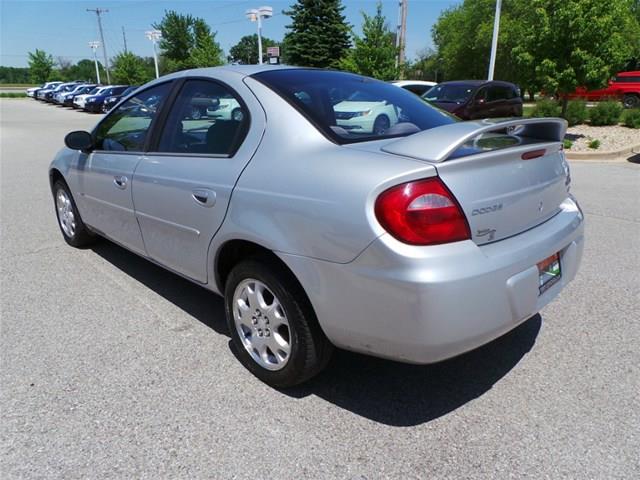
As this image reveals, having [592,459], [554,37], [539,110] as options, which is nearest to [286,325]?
[592,459]

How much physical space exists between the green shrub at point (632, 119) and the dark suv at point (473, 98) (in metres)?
3.85

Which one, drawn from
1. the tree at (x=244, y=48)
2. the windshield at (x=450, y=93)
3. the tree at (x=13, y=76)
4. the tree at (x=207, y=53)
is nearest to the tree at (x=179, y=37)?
the tree at (x=207, y=53)

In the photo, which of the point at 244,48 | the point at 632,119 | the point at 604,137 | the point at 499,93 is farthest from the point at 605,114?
the point at 244,48

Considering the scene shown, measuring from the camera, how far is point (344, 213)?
6.65 feet

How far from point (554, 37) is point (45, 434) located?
44.8 ft

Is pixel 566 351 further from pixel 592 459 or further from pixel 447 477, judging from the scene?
pixel 447 477

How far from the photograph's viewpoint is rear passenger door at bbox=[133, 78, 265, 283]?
2.63 metres

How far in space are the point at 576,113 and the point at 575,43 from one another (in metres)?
3.84

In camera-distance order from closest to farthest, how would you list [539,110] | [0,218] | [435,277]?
[435,277] < [0,218] < [539,110]

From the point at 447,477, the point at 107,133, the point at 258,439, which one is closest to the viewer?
the point at 447,477

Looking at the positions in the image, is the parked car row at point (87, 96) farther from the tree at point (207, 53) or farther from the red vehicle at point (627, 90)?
the red vehicle at point (627, 90)

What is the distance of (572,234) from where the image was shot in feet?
8.48

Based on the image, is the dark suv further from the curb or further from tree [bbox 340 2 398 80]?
tree [bbox 340 2 398 80]

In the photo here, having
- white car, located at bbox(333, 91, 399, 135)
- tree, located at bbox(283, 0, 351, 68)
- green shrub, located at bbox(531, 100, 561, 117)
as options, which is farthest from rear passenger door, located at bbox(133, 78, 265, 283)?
tree, located at bbox(283, 0, 351, 68)
